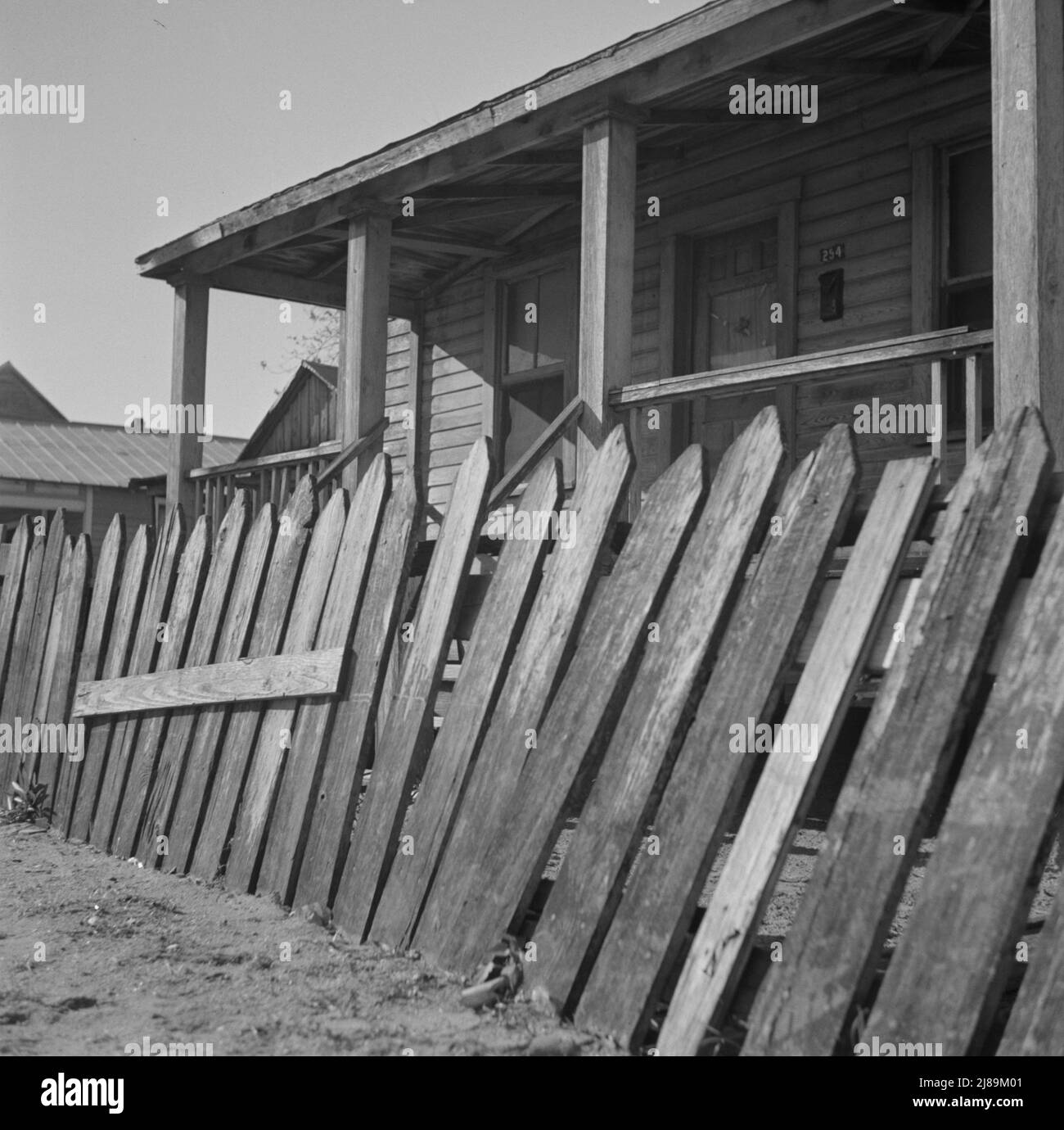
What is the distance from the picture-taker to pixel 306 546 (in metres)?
5.35

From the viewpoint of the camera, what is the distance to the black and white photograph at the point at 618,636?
9.16 feet

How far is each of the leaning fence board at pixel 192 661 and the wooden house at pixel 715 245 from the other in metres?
1.06

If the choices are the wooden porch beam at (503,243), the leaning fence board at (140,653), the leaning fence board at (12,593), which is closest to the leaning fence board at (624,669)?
the leaning fence board at (140,653)

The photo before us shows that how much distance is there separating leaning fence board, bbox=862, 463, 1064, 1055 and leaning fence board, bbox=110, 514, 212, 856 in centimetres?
398

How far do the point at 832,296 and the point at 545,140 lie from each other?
7.46 ft

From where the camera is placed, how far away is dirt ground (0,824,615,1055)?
127 inches

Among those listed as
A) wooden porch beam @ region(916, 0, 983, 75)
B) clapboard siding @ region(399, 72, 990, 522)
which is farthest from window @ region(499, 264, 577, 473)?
wooden porch beam @ region(916, 0, 983, 75)

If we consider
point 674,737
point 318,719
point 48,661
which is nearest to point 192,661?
point 318,719

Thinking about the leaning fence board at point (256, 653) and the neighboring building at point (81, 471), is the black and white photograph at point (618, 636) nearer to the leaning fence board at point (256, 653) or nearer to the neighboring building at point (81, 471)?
the leaning fence board at point (256, 653)

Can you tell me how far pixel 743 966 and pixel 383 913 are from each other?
1.53 meters

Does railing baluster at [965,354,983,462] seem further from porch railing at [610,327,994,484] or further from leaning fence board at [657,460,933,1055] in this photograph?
leaning fence board at [657,460,933,1055]

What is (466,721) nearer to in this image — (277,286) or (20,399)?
(277,286)

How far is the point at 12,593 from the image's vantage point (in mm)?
7566
